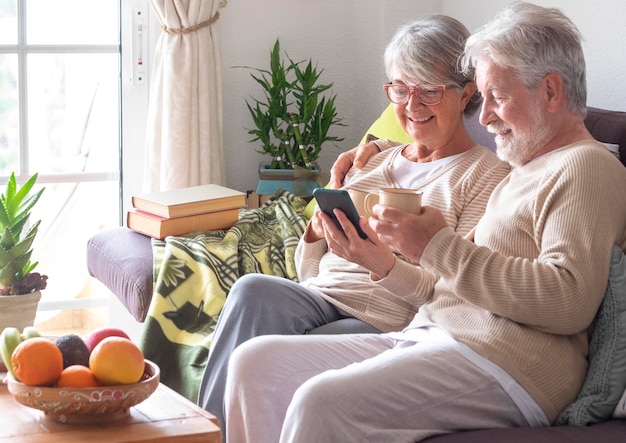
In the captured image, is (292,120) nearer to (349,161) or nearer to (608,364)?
(349,161)

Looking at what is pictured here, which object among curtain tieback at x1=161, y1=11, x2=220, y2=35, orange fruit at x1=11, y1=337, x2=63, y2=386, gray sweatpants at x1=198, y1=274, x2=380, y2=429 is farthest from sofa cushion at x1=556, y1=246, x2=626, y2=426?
curtain tieback at x1=161, y1=11, x2=220, y2=35

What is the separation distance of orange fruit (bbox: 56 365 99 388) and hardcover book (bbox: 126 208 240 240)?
120 centimetres

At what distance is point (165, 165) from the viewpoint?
3.53 metres

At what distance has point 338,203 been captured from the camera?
1.97 metres

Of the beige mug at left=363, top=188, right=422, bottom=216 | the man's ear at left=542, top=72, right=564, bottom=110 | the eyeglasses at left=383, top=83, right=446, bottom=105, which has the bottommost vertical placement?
the beige mug at left=363, top=188, right=422, bottom=216

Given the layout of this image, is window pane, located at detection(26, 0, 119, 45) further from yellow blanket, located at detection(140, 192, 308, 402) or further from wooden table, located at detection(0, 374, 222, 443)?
wooden table, located at detection(0, 374, 222, 443)

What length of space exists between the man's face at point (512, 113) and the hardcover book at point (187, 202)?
3.88ft

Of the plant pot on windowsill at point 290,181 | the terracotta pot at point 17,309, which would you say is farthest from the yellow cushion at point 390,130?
the terracotta pot at point 17,309

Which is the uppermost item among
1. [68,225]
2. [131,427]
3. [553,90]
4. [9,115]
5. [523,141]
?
[553,90]

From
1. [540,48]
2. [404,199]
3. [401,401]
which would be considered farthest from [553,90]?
[401,401]

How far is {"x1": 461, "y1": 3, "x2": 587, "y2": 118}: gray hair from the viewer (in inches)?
73.3

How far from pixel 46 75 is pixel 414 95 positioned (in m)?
1.86

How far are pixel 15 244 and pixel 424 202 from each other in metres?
1.46

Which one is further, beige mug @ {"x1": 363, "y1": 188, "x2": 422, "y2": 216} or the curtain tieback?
the curtain tieback
